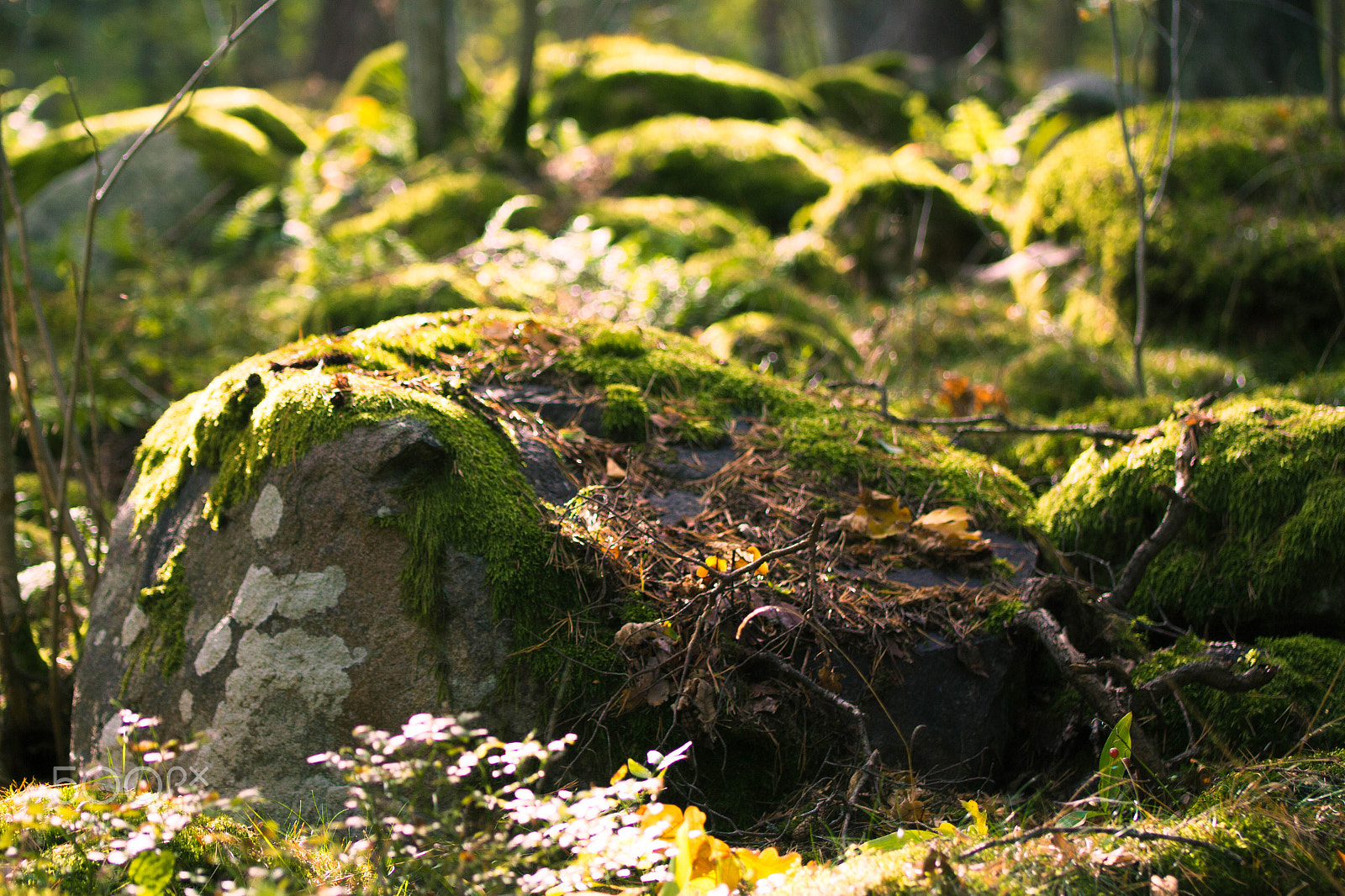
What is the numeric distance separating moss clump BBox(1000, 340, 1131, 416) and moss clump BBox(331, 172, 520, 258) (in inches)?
179

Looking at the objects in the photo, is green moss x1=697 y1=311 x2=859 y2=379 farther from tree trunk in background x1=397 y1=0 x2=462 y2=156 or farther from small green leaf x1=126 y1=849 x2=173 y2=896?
tree trunk in background x1=397 y1=0 x2=462 y2=156

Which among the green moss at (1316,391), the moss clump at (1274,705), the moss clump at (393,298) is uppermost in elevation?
the moss clump at (393,298)

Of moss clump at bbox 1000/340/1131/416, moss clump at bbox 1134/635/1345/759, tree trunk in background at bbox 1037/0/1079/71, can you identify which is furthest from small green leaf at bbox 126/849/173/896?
tree trunk in background at bbox 1037/0/1079/71

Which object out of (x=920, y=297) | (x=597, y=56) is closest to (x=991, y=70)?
(x=597, y=56)

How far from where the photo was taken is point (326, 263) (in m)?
6.42

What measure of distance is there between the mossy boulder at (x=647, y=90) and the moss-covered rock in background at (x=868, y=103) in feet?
2.48

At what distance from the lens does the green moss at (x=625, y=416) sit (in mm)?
3295

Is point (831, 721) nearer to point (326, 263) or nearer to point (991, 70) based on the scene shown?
point (326, 263)

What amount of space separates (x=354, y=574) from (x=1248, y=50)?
954cm

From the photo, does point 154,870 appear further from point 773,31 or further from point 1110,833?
point 773,31

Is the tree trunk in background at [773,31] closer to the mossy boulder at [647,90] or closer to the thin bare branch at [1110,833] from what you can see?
the mossy boulder at [647,90]

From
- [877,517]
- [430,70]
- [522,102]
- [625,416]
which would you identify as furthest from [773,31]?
[877,517]

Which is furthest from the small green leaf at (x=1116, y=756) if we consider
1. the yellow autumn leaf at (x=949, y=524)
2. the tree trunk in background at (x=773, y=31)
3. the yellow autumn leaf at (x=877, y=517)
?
the tree trunk in background at (x=773, y=31)

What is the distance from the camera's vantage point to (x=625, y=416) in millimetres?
3309
